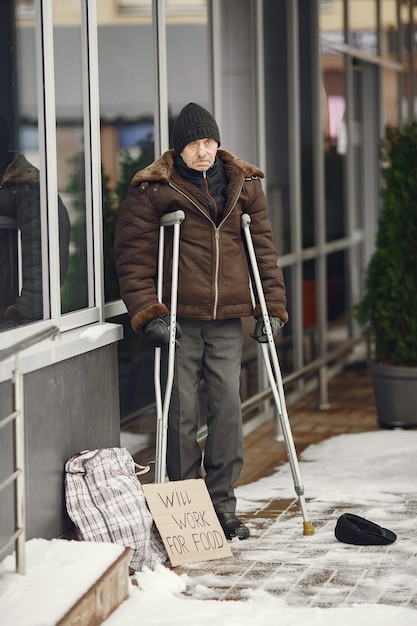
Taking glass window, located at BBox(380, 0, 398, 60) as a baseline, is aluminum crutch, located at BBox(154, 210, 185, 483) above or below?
below

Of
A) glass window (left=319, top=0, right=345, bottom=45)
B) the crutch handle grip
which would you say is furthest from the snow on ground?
glass window (left=319, top=0, right=345, bottom=45)

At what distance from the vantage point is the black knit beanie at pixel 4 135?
16.0ft

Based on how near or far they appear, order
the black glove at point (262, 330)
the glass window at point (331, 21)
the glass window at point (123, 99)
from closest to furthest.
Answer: the black glove at point (262, 330) < the glass window at point (123, 99) < the glass window at point (331, 21)

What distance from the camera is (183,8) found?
6.98 m

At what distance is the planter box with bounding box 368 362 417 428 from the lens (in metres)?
8.07

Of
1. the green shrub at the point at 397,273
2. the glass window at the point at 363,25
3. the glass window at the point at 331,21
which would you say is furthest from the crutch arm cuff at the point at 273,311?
the glass window at the point at 363,25

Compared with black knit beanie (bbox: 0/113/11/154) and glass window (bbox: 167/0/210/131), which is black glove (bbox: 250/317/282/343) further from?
glass window (bbox: 167/0/210/131)

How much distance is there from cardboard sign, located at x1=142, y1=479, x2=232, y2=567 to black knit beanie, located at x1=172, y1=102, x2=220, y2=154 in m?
1.50

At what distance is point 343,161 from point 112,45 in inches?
184

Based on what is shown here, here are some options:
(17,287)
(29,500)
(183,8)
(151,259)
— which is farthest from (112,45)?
(29,500)

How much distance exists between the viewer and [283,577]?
4.91 meters

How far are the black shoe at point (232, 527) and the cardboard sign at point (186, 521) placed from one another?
19cm

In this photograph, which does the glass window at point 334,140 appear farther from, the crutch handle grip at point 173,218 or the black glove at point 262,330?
the crutch handle grip at point 173,218

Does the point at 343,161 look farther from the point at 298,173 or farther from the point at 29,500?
the point at 29,500
